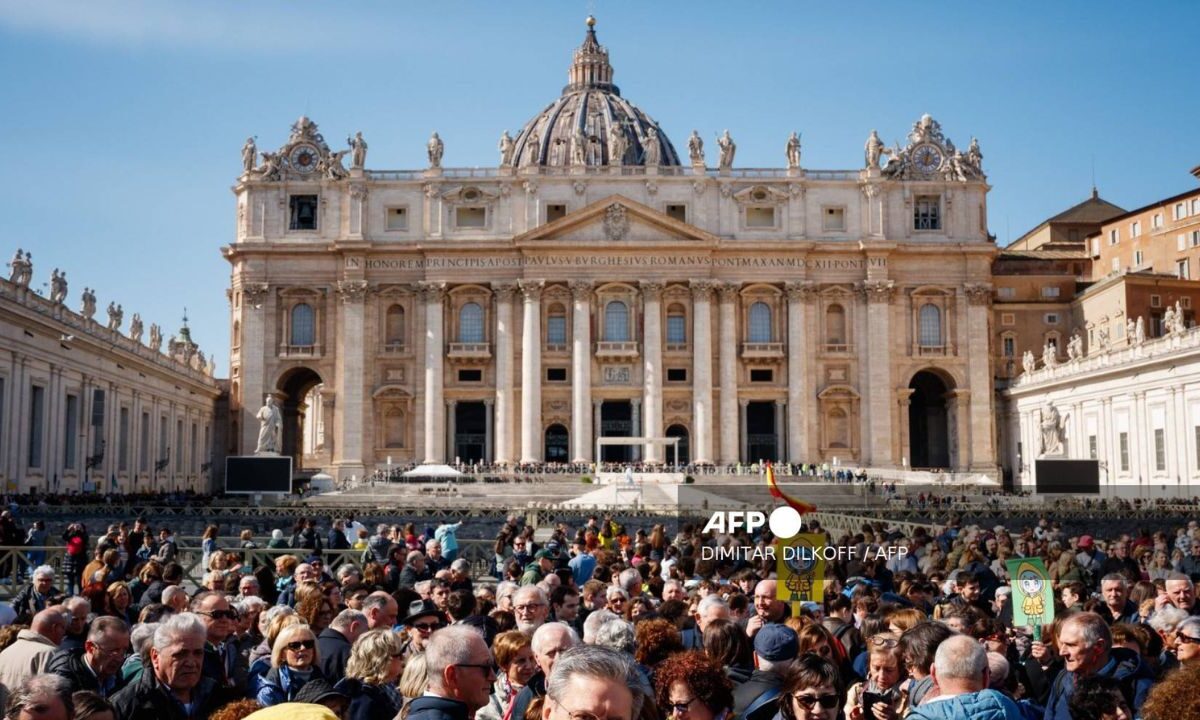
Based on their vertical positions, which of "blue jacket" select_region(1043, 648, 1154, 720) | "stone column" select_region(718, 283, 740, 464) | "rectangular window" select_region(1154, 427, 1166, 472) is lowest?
"blue jacket" select_region(1043, 648, 1154, 720)

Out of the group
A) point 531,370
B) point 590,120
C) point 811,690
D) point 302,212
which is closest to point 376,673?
point 811,690

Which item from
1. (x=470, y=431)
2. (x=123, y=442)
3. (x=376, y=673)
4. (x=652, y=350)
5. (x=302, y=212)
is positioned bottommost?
(x=376, y=673)

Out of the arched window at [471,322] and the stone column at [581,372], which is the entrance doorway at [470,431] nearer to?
the arched window at [471,322]

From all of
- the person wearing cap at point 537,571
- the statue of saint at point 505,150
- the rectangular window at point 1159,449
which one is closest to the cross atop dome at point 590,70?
the statue of saint at point 505,150

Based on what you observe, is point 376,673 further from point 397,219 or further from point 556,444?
point 397,219

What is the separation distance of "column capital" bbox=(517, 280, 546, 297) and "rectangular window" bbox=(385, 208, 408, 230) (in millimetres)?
7602

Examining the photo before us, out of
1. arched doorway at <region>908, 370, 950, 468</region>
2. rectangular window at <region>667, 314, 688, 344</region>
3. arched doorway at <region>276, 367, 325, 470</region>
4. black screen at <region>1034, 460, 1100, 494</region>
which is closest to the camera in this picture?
black screen at <region>1034, 460, 1100, 494</region>

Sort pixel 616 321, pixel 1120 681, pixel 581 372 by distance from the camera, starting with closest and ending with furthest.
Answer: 1. pixel 1120 681
2. pixel 581 372
3. pixel 616 321

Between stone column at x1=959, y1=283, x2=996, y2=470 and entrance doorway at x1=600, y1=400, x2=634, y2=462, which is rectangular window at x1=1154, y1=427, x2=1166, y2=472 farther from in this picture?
entrance doorway at x1=600, y1=400, x2=634, y2=462

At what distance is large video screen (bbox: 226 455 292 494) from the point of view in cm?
4644

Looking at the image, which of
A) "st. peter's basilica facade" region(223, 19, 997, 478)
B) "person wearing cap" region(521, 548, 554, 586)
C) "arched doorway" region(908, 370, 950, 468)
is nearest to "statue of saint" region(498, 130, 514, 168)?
"st. peter's basilica facade" region(223, 19, 997, 478)

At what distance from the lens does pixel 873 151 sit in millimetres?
73875

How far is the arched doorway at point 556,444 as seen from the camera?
73.1 meters

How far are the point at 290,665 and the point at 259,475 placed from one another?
1576 inches
